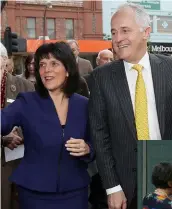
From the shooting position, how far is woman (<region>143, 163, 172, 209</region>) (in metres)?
1.73

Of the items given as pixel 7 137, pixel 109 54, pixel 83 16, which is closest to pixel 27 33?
pixel 83 16

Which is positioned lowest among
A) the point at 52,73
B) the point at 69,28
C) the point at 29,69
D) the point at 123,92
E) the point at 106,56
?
the point at 123,92

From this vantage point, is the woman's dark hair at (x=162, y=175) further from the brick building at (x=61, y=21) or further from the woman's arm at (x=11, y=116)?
the brick building at (x=61, y=21)

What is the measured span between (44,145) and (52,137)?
0.20 ft

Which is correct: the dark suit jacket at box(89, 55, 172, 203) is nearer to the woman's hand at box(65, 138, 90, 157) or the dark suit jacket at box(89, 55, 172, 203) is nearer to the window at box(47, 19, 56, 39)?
the woman's hand at box(65, 138, 90, 157)

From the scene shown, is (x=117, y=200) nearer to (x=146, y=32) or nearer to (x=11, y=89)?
(x=146, y=32)

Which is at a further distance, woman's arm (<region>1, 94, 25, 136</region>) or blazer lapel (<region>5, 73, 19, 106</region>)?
blazer lapel (<region>5, 73, 19, 106</region>)

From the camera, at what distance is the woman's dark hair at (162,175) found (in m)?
1.78

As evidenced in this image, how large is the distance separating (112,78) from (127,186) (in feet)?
1.95

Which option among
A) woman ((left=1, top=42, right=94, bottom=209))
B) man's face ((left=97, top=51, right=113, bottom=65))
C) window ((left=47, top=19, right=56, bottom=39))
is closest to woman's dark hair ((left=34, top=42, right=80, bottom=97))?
woman ((left=1, top=42, right=94, bottom=209))

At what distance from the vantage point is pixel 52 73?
87.0 inches

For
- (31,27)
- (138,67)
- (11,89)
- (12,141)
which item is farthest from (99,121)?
(31,27)

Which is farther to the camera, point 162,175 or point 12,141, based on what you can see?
point 12,141

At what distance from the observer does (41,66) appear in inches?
88.9
